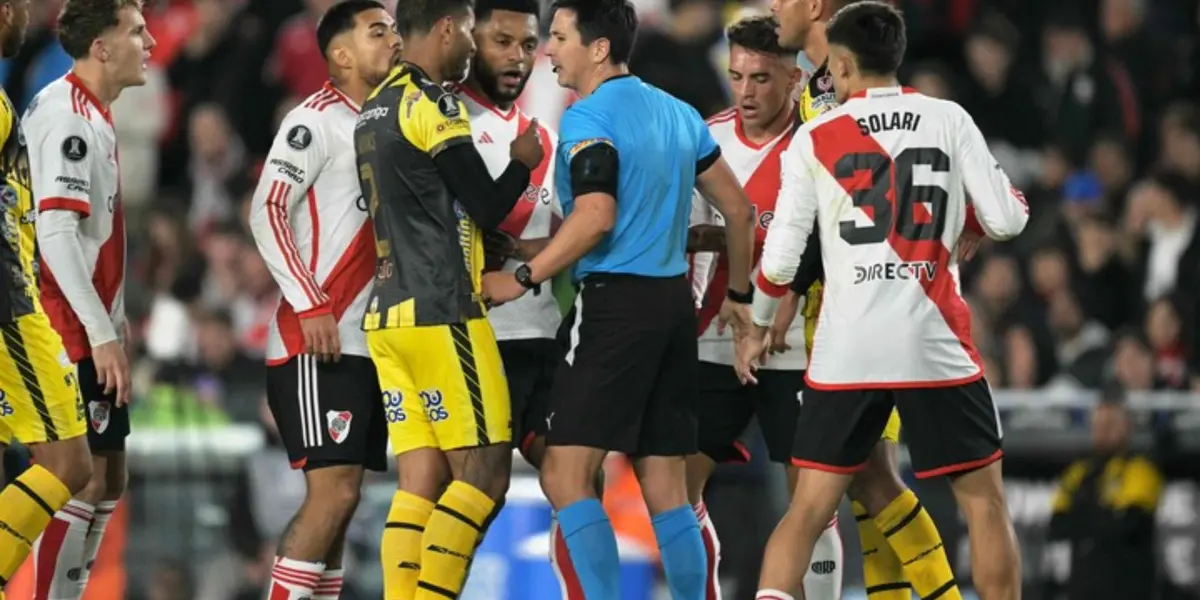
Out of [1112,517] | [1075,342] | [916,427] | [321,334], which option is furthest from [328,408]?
[1075,342]

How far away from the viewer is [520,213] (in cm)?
898

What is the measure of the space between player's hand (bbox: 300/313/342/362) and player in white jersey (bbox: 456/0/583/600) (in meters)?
0.66

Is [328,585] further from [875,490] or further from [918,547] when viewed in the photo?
[918,547]

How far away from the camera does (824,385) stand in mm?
8008

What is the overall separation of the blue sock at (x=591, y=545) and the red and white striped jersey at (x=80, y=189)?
2.00 meters

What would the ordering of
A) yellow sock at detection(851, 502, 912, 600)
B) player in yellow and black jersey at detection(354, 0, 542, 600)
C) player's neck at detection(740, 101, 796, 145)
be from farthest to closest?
player's neck at detection(740, 101, 796, 145) < yellow sock at detection(851, 502, 912, 600) < player in yellow and black jersey at detection(354, 0, 542, 600)

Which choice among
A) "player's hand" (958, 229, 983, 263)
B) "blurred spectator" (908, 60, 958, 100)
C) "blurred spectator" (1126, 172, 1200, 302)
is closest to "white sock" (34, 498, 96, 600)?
"player's hand" (958, 229, 983, 263)

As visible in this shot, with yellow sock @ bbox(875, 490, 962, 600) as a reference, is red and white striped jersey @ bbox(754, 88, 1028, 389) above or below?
above

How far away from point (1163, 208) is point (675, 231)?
676 centimetres

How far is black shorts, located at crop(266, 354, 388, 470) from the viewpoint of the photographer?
8.68m

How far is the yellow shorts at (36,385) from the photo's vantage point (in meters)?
8.16

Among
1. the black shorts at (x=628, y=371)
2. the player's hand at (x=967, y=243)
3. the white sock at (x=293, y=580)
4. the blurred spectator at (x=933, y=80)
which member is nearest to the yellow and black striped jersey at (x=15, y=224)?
the white sock at (x=293, y=580)

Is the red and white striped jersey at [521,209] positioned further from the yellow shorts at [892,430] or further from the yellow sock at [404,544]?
the yellow shorts at [892,430]

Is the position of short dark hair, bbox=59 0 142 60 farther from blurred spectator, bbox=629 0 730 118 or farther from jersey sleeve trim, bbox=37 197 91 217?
blurred spectator, bbox=629 0 730 118
